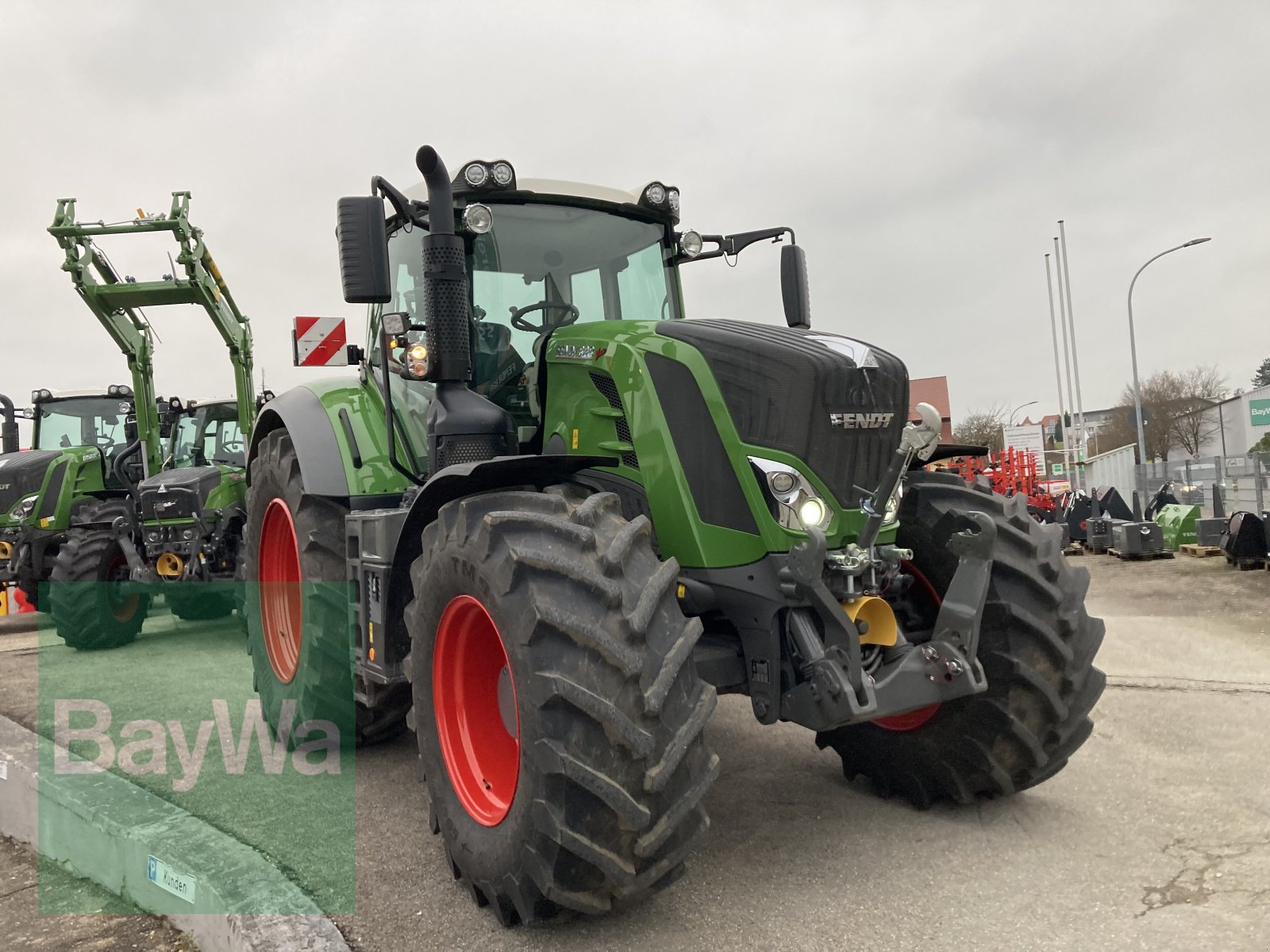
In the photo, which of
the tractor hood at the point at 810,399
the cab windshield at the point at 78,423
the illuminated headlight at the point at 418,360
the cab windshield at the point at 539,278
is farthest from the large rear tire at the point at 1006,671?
the cab windshield at the point at 78,423

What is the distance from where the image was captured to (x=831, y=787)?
4074 mm

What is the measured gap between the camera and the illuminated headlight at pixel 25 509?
32.1 ft

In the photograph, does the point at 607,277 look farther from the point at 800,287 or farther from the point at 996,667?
the point at 996,667

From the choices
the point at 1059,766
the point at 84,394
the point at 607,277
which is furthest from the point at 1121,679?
the point at 84,394

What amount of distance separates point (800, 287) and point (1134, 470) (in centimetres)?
1846

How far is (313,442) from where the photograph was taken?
14.6 ft

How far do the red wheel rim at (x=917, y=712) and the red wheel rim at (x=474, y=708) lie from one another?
4.85 ft

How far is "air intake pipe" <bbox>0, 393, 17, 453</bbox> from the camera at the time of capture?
1103 cm

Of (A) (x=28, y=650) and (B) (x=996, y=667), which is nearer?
(B) (x=996, y=667)

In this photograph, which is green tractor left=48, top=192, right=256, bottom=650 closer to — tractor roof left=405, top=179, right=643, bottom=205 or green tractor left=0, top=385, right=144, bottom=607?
green tractor left=0, top=385, right=144, bottom=607

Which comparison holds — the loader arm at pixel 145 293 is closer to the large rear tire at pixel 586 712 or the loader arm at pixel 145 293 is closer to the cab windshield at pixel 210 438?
the cab windshield at pixel 210 438

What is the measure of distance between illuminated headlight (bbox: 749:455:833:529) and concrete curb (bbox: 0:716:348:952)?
1.83 meters

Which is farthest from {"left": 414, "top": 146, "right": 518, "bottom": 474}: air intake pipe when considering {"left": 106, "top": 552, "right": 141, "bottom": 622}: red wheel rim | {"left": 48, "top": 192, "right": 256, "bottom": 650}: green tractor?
{"left": 106, "top": 552, "right": 141, "bottom": 622}: red wheel rim

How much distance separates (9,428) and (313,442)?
28.8ft
